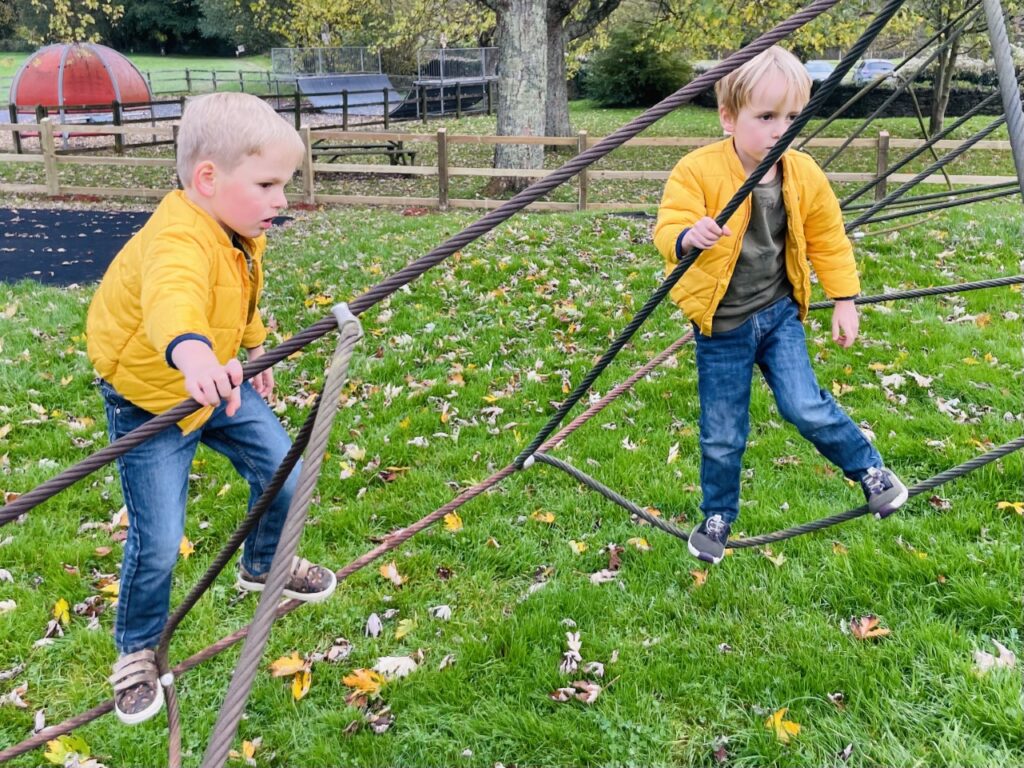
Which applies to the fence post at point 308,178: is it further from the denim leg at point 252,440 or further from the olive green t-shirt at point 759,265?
the olive green t-shirt at point 759,265

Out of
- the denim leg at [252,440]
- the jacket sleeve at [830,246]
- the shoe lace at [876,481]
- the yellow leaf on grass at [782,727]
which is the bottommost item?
the yellow leaf on grass at [782,727]

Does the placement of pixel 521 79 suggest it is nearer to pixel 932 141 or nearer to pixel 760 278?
pixel 932 141

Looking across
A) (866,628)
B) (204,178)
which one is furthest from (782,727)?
(204,178)

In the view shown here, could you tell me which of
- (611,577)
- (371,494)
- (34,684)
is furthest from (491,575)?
(34,684)

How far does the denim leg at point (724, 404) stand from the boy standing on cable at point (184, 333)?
54.7 inches

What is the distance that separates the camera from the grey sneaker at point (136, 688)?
2.47 m

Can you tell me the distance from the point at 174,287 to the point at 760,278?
174 cm

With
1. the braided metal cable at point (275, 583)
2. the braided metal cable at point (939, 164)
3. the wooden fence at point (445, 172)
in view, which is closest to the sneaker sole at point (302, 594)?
the braided metal cable at point (275, 583)

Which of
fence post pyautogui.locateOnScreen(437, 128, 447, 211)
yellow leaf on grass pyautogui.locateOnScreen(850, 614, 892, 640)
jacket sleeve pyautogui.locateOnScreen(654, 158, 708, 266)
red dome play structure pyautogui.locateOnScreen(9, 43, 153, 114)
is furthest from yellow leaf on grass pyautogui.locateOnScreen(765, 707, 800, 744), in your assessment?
red dome play structure pyautogui.locateOnScreen(9, 43, 153, 114)

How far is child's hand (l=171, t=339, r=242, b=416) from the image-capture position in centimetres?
178

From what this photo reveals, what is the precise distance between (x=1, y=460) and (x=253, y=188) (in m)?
3.28

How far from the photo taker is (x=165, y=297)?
6.34 ft

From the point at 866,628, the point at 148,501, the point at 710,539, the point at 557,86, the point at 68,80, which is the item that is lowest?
the point at 866,628

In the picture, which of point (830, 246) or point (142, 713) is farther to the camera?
point (830, 246)
